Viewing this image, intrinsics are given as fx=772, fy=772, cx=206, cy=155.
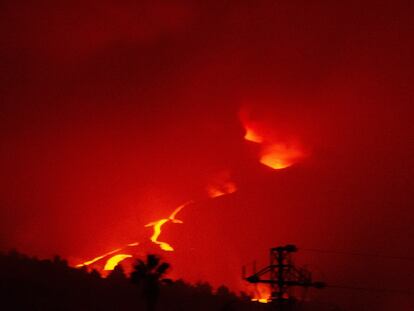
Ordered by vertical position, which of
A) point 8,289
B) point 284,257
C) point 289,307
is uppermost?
point 8,289

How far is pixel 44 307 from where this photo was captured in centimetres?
9694

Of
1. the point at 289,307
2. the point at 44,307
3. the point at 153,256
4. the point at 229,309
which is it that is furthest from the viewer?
the point at 44,307

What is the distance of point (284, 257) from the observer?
2301 inches

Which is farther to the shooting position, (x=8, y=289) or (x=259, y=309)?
(x=259, y=309)

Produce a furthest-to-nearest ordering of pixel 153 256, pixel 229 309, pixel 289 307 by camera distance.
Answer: pixel 229 309, pixel 153 256, pixel 289 307

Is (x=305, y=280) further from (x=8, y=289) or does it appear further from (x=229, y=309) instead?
(x=8, y=289)

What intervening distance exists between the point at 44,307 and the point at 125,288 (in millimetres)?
21702

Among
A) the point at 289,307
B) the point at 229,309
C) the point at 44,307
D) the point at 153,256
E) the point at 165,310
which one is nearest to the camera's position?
the point at 289,307

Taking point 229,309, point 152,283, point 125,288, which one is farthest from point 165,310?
point 152,283

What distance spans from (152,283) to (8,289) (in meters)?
44.8

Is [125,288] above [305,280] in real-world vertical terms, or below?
above

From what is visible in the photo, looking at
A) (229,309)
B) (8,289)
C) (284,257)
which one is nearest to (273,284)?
(284,257)

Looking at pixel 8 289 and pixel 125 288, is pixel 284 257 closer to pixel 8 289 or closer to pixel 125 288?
pixel 8 289

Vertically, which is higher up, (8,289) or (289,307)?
(8,289)
